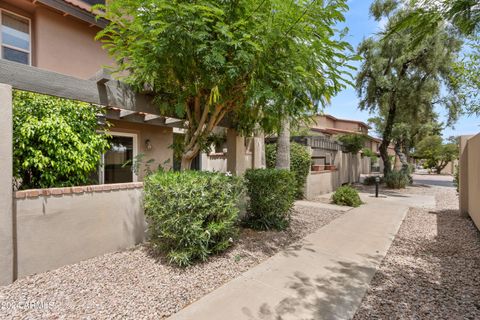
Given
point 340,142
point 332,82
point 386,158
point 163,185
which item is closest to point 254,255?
point 163,185

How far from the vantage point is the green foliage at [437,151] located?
33625 millimetres

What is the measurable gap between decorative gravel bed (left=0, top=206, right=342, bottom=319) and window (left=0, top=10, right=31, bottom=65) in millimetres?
6240

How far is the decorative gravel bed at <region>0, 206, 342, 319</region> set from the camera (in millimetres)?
3023

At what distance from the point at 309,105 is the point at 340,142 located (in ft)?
44.1

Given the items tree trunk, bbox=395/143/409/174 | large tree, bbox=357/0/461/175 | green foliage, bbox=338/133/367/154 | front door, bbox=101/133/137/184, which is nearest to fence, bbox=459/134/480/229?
large tree, bbox=357/0/461/175

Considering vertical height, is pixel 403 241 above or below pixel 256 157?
below

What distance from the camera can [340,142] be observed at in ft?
57.2

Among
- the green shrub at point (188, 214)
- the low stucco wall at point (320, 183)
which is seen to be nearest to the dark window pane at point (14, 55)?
the green shrub at point (188, 214)

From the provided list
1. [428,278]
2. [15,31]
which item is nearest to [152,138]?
[15,31]

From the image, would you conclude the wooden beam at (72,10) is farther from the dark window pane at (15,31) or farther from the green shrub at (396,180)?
the green shrub at (396,180)

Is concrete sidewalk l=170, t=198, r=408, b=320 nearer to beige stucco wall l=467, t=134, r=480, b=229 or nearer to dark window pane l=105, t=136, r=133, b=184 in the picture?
beige stucco wall l=467, t=134, r=480, b=229

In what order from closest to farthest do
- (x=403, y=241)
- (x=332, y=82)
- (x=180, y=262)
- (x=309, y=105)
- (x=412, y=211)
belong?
(x=180, y=262) < (x=332, y=82) < (x=309, y=105) < (x=403, y=241) < (x=412, y=211)

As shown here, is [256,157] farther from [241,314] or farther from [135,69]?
[241,314]

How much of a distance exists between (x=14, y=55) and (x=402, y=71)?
17270mm
